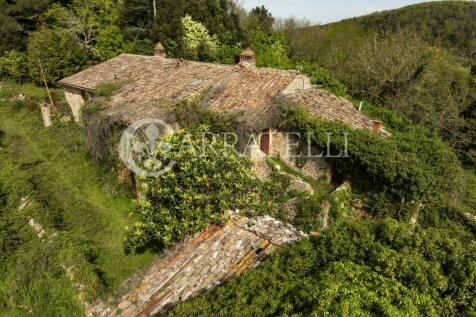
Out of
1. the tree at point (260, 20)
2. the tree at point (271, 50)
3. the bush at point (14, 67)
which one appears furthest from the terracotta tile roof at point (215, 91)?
the tree at point (260, 20)

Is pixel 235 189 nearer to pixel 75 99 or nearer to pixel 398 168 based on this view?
pixel 398 168

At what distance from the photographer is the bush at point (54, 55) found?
26406 millimetres

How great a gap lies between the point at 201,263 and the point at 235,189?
249cm

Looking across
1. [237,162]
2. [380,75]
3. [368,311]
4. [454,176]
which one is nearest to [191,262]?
[237,162]

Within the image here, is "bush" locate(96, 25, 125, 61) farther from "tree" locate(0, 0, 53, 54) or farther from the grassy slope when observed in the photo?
"tree" locate(0, 0, 53, 54)

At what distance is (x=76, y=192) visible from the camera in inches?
555

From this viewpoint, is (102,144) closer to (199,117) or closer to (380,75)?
(199,117)

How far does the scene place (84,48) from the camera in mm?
30000

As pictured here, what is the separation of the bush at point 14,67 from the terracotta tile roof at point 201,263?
101ft

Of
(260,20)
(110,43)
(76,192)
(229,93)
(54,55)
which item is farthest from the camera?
(260,20)

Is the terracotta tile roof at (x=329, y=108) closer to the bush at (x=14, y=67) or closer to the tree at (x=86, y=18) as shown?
the tree at (x=86, y=18)

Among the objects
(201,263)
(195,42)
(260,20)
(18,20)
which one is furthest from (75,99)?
(260,20)

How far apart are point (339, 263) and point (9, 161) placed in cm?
1711

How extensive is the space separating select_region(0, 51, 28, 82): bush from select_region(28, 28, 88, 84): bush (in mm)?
2827
